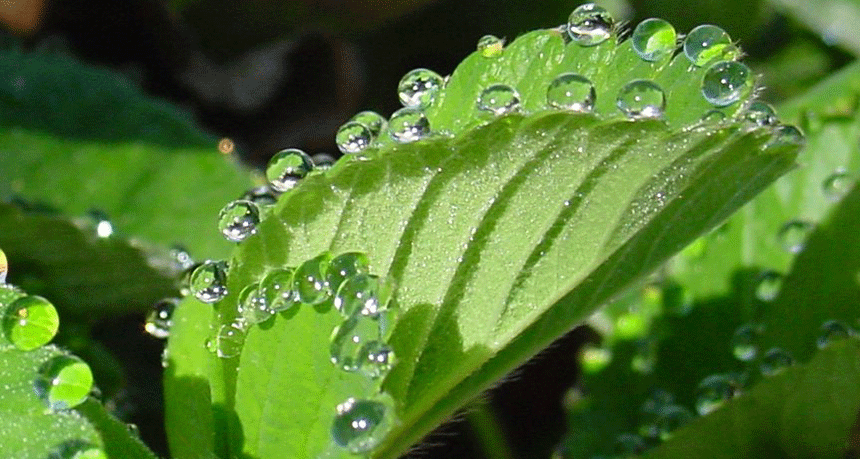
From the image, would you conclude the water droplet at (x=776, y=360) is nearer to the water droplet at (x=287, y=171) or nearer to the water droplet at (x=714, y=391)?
the water droplet at (x=714, y=391)

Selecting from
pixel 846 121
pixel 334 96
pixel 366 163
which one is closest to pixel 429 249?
pixel 366 163

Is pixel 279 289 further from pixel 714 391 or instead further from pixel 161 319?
pixel 714 391

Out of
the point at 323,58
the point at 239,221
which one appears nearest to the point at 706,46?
the point at 239,221

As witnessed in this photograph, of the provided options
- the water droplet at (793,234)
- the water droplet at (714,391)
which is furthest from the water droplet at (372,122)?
the water droplet at (793,234)

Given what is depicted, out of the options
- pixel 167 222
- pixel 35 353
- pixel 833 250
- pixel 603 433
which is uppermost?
pixel 35 353

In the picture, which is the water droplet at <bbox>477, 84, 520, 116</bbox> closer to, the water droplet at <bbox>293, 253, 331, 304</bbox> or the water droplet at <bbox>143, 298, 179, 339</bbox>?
the water droplet at <bbox>293, 253, 331, 304</bbox>

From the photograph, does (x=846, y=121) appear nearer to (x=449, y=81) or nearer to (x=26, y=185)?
(x=449, y=81)

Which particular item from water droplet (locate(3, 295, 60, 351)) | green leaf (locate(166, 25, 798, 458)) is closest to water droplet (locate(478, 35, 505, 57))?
green leaf (locate(166, 25, 798, 458))
